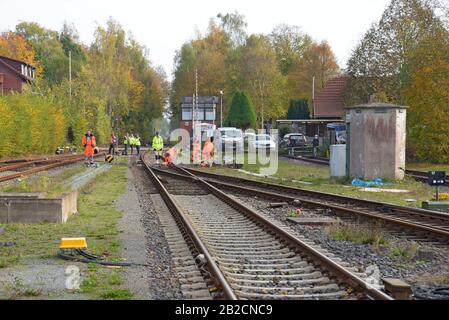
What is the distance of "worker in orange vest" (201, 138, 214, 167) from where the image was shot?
1566 inches

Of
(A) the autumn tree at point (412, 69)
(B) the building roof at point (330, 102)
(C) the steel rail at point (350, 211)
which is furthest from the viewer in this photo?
(B) the building roof at point (330, 102)

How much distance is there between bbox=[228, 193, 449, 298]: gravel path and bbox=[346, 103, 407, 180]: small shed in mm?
13330

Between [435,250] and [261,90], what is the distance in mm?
80235

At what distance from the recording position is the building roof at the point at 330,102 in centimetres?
7669

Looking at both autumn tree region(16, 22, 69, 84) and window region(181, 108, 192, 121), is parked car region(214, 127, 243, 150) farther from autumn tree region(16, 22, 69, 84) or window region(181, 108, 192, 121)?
autumn tree region(16, 22, 69, 84)

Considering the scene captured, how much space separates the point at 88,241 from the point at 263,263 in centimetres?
341

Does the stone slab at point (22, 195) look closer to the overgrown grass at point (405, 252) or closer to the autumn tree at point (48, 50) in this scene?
the overgrown grass at point (405, 252)

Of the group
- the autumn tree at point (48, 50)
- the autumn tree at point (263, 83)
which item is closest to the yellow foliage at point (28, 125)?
the autumn tree at point (263, 83)

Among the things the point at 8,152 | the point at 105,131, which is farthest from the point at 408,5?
the point at 105,131

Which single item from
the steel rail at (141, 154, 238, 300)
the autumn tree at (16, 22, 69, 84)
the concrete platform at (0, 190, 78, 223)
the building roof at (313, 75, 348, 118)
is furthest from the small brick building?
the concrete platform at (0, 190, 78, 223)

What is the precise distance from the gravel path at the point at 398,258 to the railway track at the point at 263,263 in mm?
487

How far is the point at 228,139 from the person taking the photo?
59.9 metres

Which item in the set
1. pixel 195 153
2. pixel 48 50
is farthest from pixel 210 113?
pixel 48 50

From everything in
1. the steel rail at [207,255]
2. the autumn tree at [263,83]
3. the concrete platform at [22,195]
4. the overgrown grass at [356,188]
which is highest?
the autumn tree at [263,83]
